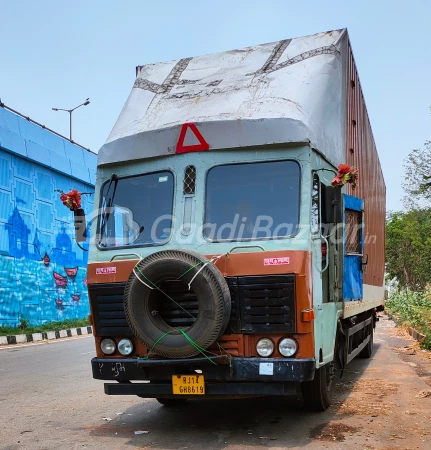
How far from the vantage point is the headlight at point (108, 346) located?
19.7ft

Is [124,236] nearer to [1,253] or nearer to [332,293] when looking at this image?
[332,293]

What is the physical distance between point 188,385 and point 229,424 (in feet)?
3.17

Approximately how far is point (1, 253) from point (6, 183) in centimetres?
223

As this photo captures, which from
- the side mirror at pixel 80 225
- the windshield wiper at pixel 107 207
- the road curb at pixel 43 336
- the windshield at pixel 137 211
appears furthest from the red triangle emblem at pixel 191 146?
the road curb at pixel 43 336

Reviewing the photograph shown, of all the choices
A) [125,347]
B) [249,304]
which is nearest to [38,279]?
[125,347]

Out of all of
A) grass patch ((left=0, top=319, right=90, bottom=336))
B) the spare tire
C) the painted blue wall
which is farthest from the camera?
the painted blue wall

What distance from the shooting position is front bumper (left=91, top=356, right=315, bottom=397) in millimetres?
5383

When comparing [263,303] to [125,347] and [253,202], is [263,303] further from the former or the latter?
[125,347]

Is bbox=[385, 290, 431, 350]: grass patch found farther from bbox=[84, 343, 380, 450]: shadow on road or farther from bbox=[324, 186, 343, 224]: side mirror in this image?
bbox=[324, 186, 343, 224]: side mirror

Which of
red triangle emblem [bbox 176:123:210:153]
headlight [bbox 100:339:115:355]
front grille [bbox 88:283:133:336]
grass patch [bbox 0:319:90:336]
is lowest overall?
grass patch [bbox 0:319:90:336]

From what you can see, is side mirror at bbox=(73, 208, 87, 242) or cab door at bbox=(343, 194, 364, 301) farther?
cab door at bbox=(343, 194, 364, 301)

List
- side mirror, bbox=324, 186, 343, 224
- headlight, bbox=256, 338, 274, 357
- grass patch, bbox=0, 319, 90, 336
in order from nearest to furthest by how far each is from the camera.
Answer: headlight, bbox=256, 338, 274, 357
side mirror, bbox=324, 186, 343, 224
grass patch, bbox=0, 319, 90, 336

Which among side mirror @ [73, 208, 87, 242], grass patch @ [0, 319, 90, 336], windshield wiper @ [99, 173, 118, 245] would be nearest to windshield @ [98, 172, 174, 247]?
windshield wiper @ [99, 173, 118, 245]

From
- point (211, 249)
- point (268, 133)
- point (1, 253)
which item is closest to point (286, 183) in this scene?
point (268, 133)
